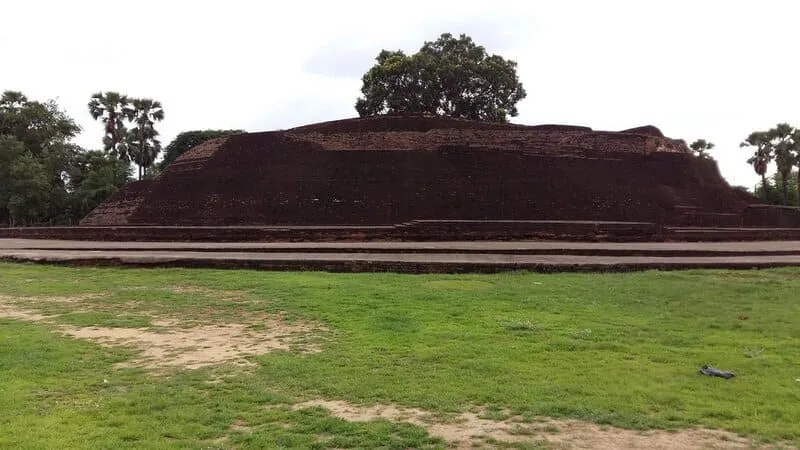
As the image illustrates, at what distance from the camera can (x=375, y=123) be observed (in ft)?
63.6

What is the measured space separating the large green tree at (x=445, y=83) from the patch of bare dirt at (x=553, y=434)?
85.8 feet

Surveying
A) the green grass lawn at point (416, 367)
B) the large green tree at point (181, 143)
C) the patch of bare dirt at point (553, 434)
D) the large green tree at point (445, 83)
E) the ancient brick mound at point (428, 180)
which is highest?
the large green tree at point (445, 83)

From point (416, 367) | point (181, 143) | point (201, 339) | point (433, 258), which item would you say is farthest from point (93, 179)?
point (416, 367)

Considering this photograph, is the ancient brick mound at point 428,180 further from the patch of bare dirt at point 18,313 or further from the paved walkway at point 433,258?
the patch of bare dirt at point 18,313

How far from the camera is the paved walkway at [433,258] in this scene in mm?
9102

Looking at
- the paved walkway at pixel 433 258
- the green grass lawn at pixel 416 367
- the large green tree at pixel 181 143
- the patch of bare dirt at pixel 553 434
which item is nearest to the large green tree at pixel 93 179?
the large green tree at pixel 181 143

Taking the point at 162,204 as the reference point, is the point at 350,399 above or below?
below

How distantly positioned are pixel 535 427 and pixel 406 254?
311 inches

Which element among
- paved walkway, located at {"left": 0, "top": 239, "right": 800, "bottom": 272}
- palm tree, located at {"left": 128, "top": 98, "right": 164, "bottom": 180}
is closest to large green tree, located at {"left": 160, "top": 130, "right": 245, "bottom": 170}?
palm tree, located at {"left": 128, "top": 98, "right": 164, "bottom": 180}

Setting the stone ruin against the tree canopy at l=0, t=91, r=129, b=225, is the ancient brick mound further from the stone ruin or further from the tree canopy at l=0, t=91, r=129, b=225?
the tree canopy at l=0, t=91, r=129, b=225

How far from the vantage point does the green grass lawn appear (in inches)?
112

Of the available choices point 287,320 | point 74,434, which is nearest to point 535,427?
point 74,434

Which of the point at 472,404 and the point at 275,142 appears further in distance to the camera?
the point at 275,142

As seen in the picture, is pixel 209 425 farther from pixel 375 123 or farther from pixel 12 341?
pixel 375 123
